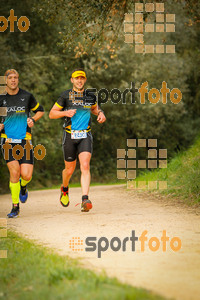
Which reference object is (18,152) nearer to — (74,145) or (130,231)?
(74,145)

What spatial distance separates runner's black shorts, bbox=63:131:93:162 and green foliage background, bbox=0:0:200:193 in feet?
43.0

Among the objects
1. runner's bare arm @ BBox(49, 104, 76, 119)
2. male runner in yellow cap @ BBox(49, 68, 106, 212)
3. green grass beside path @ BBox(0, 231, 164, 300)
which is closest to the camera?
green grass beside path @ BBox(0, 231, 164, 300)

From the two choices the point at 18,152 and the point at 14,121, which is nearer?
the point at 14,121

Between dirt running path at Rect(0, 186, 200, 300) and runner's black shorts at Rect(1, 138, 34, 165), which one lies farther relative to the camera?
runner's black shorts at Rect(1, 138, 34, 165)

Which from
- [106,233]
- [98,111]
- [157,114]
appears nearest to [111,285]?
[106,233]

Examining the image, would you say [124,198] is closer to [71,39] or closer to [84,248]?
[71,39]

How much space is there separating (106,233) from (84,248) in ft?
3.13

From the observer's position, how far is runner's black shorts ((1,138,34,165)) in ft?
31.0

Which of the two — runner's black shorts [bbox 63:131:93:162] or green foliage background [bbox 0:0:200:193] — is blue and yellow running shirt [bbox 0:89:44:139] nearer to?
runner's black shorts [bbox 63:131:93:162]

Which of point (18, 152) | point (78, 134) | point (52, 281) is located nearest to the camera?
point (52, 281)

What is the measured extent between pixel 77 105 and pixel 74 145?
0.79 m

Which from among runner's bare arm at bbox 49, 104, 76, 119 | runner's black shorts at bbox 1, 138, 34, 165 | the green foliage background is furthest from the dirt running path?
the green foliage background

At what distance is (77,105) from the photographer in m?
9.38

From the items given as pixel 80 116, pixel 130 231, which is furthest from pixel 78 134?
pixel 130 231
